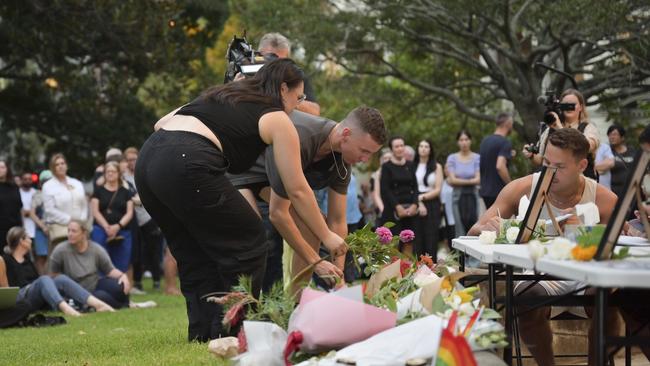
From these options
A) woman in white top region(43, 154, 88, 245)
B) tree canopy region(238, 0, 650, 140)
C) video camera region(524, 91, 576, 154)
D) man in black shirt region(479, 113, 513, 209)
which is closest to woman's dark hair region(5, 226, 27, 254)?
woman in white top region(43, 154, 88, 245)

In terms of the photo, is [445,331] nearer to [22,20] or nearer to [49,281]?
[49,281]

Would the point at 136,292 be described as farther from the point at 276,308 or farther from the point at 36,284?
the point at 276,308

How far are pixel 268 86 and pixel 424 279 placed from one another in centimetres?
168

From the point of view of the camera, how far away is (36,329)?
35.2 ft

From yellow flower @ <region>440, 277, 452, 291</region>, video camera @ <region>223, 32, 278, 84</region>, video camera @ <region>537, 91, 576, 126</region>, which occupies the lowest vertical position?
yellow flower @ <region>440, 277, 452, 291</region>

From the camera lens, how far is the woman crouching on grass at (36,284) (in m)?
12.4

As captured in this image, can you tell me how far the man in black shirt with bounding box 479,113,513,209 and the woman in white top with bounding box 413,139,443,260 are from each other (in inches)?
74.4

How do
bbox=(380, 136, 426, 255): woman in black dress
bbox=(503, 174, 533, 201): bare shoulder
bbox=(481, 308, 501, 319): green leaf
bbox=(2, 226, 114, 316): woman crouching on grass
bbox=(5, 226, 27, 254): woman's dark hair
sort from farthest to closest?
bbox=(380, 136, 426, 255): woman in black dress, bbox=(5, 226, 27, 254): woman's dark hair, bbox=(2, 226, 114, 316): woman crouching on grass, bbox=(503, 174, 533, 201): bare shoulder, bbox=(481, 308, 501, 319): green leaf

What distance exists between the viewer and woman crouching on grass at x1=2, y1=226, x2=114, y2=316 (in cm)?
1236

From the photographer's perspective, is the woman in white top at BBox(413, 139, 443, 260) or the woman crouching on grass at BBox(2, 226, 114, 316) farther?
the woman in white top at BBox(413, 139, 443, 260)

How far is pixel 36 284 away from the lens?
40.5ft

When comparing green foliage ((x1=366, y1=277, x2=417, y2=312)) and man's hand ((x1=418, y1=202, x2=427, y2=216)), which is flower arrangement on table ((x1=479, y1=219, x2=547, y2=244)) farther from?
man's hand ((x1=418, y1=202, x2=427, y2=216))

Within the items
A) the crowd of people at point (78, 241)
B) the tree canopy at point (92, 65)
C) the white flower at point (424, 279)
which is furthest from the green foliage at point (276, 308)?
the tree canopy at point (92, 65)

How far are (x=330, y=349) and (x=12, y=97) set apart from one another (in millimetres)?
23848
